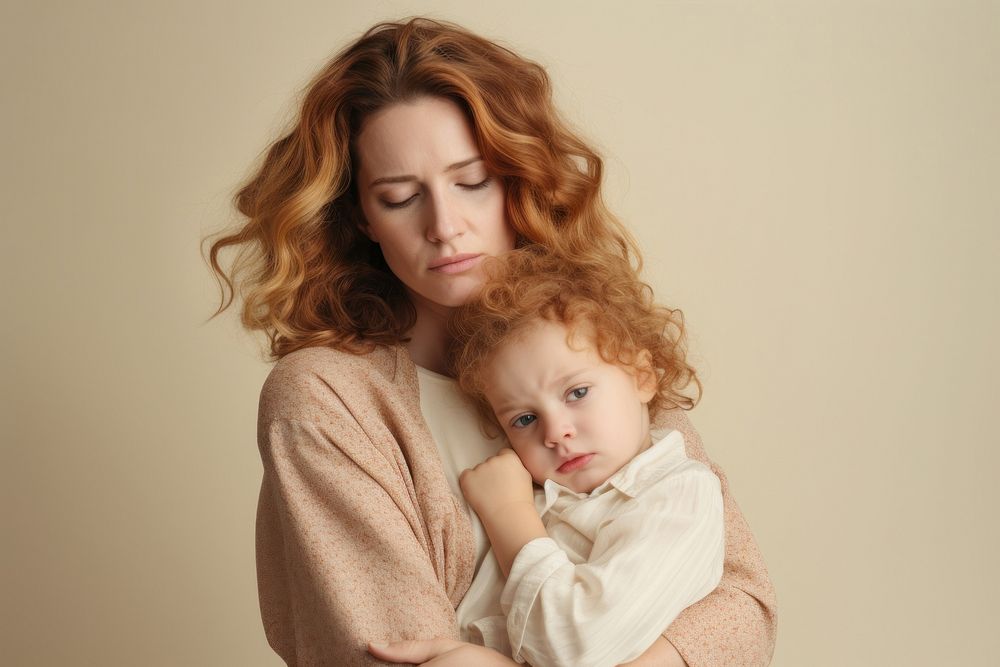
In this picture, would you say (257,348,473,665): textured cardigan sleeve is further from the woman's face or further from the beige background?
the beige background

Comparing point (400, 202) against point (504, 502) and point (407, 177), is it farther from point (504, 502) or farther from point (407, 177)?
point (504, 502)

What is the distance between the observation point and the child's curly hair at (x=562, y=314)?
2.28 metres

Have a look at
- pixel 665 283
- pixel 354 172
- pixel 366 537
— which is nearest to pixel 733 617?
pixel 366 537

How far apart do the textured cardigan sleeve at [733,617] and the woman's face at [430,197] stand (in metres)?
0.71

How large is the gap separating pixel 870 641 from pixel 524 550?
2.34m

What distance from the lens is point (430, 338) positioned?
100 inches

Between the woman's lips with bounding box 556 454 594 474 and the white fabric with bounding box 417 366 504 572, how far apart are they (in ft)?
0.60

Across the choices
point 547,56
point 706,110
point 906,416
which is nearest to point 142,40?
point 547,56

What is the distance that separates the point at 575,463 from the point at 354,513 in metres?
0.43

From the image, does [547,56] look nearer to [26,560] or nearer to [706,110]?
[706,110]

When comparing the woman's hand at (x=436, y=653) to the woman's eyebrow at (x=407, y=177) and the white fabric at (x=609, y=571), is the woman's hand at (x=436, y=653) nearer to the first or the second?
the white fabric at (x=609, y=571)

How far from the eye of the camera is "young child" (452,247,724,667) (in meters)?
1.98

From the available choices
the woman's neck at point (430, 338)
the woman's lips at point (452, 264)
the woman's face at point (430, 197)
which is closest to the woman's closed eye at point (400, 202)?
the woman's face at point (430, 197)

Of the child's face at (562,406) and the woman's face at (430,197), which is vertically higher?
the woman's face at (430,197)
